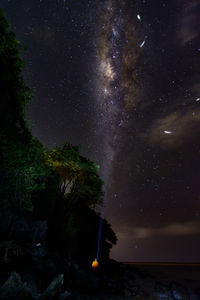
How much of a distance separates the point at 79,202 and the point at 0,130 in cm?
1673

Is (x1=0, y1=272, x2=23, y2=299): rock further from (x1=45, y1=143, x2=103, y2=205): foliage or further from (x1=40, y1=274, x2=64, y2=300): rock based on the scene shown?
(x1=45, y1=143, x2=103, y2=205): foliage

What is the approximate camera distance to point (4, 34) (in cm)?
1723

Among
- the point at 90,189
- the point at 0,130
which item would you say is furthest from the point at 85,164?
the point at 0,130

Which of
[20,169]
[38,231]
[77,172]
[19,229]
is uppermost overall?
[77,172]

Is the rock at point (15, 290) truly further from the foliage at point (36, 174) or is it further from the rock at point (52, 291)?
the foliage at point (36, 174)

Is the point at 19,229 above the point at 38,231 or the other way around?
the other way around

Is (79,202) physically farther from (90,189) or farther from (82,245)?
(82,245)

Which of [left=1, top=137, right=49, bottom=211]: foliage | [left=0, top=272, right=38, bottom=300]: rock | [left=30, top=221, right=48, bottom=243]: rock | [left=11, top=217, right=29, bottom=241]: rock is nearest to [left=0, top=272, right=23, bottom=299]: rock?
[left=0, top=272, right=38, bottom=300]: rock

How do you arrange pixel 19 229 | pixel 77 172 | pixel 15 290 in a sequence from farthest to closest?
1. pixel 77 172
2. pixel 19 229
3. pixel 15 290

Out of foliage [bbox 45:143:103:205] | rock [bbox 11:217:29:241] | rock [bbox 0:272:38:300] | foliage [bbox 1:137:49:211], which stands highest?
foliage [bbox 45:143:103:205]

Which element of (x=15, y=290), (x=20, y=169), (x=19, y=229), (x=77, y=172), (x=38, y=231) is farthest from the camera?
(x=77, y=172)

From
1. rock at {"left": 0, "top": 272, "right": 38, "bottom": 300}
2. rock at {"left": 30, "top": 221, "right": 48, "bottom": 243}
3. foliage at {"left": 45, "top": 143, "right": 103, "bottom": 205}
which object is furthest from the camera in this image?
foliage at {"left": 45, "top": 143, "right": 103, "bottom": 205}

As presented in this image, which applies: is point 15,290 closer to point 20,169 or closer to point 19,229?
point 19,229

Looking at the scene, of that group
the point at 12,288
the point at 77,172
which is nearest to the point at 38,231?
the point at 12,288
